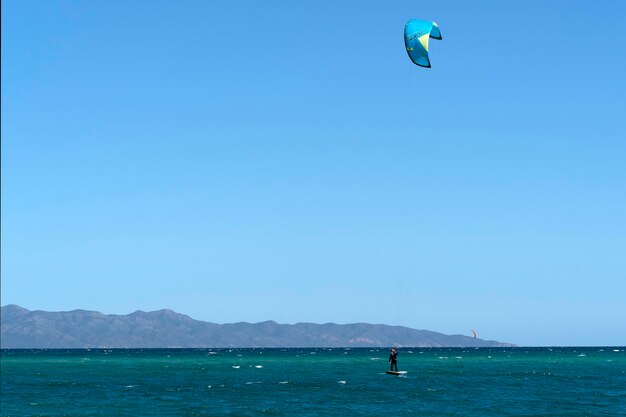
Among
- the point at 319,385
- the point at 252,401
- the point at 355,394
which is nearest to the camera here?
the point at 252,401

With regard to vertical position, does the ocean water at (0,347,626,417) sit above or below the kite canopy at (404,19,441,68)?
below

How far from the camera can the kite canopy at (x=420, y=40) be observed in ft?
196

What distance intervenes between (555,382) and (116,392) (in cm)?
4578

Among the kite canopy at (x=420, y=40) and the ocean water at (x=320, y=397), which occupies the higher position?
the kite canopy at (x=420, y=40)

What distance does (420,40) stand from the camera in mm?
59812

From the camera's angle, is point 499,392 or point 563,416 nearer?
point 563,416

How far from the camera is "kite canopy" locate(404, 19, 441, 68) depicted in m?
59.7

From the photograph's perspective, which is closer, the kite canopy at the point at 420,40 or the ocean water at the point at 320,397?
the kite canopy at the point at 420,40

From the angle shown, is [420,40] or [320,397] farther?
[320,397]

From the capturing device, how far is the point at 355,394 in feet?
250

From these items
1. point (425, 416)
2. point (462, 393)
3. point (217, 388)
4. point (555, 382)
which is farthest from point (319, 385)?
point (425, 416)

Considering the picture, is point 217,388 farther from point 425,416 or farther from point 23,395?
point 425,416

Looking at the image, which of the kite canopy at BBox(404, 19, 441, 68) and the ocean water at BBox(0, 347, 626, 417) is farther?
the ocean water at BBox(0, 347, 626, 417)

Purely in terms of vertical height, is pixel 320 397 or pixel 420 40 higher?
pixel 420 40
